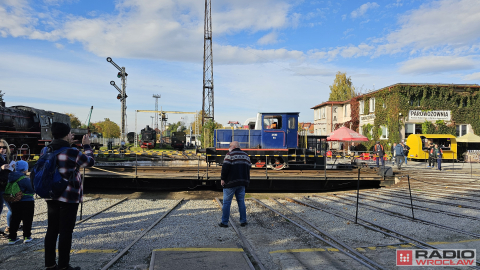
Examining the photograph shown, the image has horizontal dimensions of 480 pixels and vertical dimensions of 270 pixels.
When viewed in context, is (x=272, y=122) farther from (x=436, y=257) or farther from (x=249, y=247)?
(x=436, y=257)

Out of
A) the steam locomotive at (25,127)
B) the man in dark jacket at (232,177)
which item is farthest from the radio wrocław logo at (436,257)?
the steam locomotive at (25,127)

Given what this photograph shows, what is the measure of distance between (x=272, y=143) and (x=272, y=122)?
3.37ft

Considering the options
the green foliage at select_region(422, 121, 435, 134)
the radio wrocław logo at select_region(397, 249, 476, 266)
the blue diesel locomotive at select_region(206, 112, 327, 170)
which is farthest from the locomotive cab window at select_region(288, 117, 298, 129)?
the green foliage at select_region(422, 121, 435, 134)

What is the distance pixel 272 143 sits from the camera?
13.9 meters

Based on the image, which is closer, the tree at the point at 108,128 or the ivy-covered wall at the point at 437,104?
the ivy-covered wall at the point at 437,104

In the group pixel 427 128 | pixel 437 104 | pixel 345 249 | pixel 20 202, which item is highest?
pixel 437 104

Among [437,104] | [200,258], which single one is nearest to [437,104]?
[437,104]

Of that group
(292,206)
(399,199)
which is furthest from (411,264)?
(399,199)

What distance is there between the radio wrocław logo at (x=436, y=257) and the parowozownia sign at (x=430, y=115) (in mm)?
26238

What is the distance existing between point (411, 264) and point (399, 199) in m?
5.62

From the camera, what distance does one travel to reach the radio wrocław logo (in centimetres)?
412

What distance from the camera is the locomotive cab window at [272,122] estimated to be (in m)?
14.0

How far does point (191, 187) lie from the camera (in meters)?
11.2

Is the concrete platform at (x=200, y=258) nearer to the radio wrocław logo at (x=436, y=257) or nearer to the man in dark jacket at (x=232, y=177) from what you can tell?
the man in dark jacket at (x=232, y=177)
